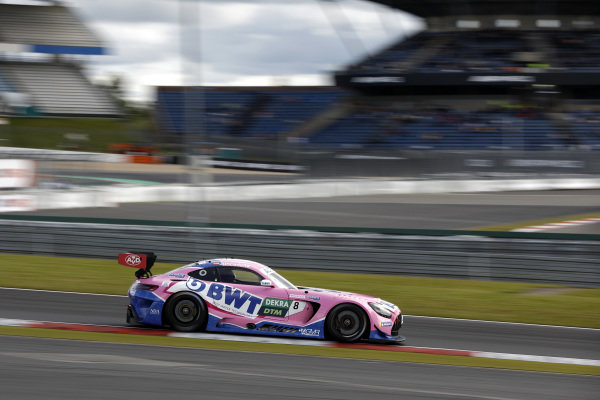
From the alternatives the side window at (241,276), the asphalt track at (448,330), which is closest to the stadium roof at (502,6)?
the asphalt track at (448,330)

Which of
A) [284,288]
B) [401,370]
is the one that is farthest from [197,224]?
[401,370]

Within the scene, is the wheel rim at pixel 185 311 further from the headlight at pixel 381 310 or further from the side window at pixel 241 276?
the headlight at pixel 381 310

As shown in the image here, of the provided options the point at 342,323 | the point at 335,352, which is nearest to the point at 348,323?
the point at 342,323

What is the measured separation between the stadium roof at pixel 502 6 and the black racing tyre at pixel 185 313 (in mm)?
32806

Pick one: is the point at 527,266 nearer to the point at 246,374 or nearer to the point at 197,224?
the point at 197,224

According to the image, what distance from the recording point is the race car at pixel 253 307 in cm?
916

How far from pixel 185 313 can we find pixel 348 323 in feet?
6.44

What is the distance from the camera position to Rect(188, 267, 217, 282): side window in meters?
9.39

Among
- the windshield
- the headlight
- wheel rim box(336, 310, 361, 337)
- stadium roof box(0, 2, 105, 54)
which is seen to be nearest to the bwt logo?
the windshield

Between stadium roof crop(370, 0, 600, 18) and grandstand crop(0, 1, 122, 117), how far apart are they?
1670cm

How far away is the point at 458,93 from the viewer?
36.8m

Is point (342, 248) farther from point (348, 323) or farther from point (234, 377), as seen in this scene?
point (234, 377)

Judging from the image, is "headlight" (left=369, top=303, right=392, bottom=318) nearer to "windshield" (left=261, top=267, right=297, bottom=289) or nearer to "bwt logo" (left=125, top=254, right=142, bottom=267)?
"windshield" (left=261, top=267, right=297, bottom=289)

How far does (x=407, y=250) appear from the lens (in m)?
15.2
